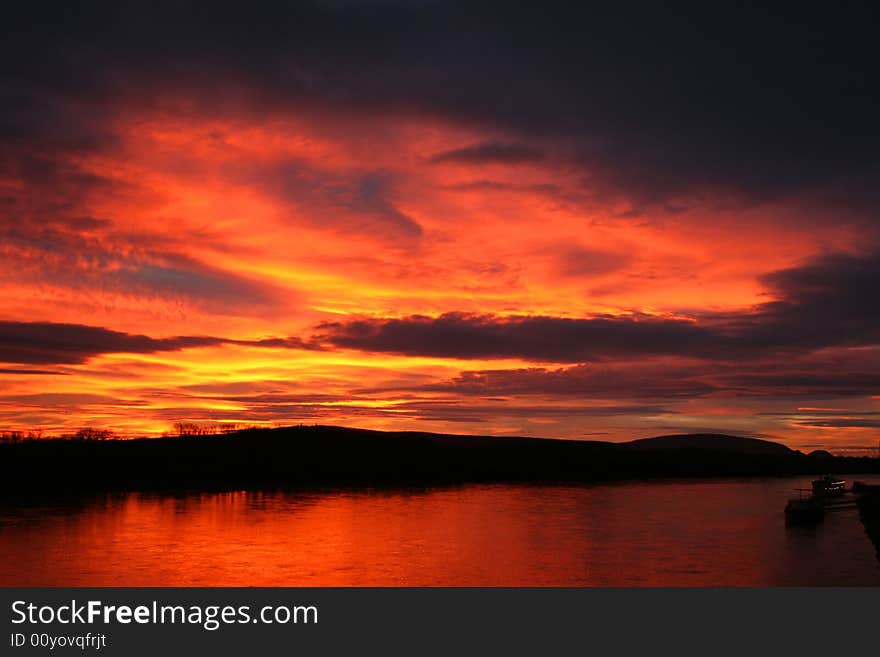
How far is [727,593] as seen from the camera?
29453 mm

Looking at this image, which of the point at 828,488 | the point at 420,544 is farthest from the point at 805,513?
the point at 420,544

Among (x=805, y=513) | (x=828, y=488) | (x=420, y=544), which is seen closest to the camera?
(x=420, y=544)

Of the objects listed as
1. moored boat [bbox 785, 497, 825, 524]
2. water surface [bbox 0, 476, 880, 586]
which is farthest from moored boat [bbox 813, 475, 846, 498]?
moored boat [bbox 785, 497, 825, 524]

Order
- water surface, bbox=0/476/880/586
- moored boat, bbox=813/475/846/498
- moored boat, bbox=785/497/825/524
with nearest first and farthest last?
water surface, bbox=0/476/880/586 → moored boat, bbox=785/497/825/524 → moored boat, bbox=813/475/846/498

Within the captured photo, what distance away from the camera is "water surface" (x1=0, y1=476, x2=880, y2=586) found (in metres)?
38.0

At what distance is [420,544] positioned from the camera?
160 feet

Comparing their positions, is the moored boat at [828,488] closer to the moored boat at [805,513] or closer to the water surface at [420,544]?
the water surface at [420,544]

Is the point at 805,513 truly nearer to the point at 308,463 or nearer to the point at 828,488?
the point at 828,488

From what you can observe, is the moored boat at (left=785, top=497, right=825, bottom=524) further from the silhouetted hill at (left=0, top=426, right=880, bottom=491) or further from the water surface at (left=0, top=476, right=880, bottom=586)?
the silhouetted hill at (left=0, top=426, right=880, bottom=491)

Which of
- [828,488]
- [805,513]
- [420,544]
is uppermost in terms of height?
[828,488]

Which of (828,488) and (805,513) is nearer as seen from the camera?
(805,513)

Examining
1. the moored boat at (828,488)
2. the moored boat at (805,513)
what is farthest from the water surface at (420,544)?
the moored boat at (828,488)

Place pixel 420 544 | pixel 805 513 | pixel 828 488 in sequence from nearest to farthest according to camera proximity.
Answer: pixel 420 544 < pixel 805 513 < pixel 828 488

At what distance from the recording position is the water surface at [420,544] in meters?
38.0
